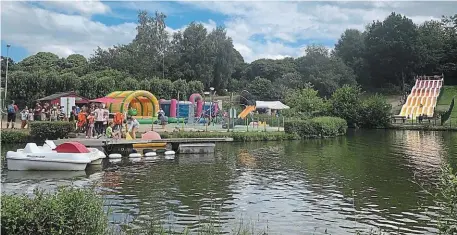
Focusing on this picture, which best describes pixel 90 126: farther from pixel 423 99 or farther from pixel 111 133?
pixel 423 99

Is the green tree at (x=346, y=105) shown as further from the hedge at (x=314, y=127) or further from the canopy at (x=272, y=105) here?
the hedge at (x=314, y=127)

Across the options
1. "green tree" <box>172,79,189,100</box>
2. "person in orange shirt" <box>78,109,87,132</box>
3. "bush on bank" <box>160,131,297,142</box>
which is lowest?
"bush on bank" <box>160,131,297,142</box>

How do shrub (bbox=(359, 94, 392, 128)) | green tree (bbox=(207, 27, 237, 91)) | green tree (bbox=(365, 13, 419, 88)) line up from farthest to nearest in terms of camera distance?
green tree (bbox=(365, 13, 419, 88)), green tree (bbox=(207, 27, 237, 91)), shrub (bbox=(359, 94, 392, 128))

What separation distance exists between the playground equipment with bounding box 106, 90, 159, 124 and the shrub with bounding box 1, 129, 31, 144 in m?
10.4

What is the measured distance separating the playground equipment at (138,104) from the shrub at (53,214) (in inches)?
1176

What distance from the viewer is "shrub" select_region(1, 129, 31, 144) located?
86.7ft

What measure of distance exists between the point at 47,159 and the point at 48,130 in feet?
30.4

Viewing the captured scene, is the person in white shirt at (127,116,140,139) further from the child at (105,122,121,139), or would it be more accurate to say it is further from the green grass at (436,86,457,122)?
the green grass at (436,86,457,122)

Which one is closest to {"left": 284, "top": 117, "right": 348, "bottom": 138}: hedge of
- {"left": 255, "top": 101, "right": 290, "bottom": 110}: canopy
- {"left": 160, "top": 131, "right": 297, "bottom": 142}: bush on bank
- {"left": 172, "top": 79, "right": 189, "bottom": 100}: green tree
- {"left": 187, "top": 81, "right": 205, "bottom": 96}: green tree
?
{"left": 160, "top": 131, "right": 297, "bottom": 142}: bush on bank

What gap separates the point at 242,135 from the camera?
33.8m

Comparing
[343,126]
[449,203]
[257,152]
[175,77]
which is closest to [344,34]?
[175,77]

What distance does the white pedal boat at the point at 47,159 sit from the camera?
18.0m

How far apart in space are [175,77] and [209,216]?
60.3 metres

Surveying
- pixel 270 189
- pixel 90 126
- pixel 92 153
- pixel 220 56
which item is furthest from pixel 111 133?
pixel 220 56
